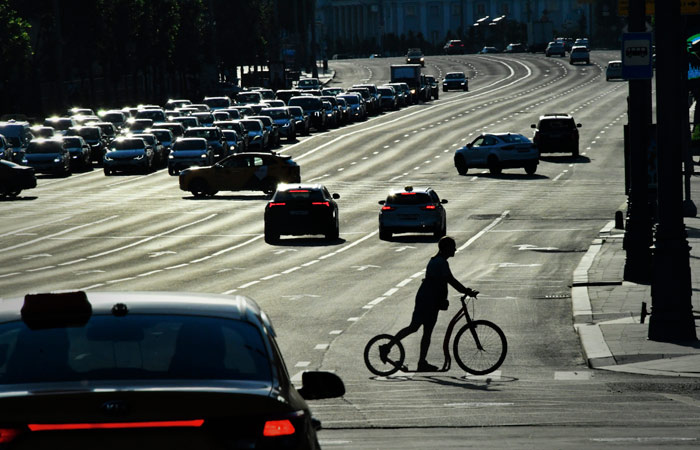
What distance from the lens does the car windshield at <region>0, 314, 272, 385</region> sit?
6230mm

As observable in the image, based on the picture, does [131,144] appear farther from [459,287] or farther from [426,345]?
[459,287]

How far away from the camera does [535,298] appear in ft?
83.1

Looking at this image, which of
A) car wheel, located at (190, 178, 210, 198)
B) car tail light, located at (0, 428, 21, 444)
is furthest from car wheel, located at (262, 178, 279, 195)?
car tail light, located at (0, 428, 21, 444)

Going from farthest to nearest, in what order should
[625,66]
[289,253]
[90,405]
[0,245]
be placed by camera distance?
1. [0,245]
2. [289,253]
3. [625,66]
4. [90,405]

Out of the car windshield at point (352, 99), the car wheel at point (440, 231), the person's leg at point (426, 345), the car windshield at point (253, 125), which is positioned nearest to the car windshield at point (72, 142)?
the car windshield at point (253, 125)

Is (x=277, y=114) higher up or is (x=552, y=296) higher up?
(x=552, y=296)

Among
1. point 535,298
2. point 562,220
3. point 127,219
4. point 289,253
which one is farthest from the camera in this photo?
point 127,219

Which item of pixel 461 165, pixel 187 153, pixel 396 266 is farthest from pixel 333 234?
pixel 187 153

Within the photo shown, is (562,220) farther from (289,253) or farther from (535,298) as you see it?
(535,298)

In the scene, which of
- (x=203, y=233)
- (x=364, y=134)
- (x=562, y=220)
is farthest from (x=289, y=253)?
(x=364, y=134)

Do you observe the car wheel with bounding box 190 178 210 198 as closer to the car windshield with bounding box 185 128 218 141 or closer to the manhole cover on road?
the car windshield with bounding box 185 128 218 141

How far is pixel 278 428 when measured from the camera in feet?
19.5

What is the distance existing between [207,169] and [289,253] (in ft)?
54.8

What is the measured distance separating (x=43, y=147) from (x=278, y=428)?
2280 inches
